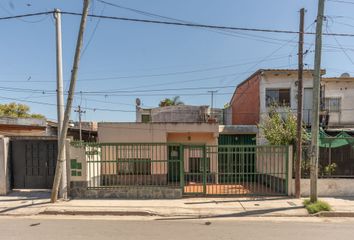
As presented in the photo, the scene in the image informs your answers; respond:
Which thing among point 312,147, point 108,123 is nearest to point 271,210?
point 312,147

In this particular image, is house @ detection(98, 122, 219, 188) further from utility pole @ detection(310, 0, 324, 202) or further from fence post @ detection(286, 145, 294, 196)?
utility pole @ detection(310, 0, 324, 202)

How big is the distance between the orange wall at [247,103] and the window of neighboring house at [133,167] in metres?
10.1

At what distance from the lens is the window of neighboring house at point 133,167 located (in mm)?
9973

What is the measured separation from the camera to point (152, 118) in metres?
25.6

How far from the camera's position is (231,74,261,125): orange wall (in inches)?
707

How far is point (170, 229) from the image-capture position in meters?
6.42

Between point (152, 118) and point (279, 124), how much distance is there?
51.9 feet

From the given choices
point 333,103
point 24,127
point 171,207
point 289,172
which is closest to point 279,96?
point 333,103

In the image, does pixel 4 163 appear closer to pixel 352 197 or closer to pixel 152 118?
pixel 352 197

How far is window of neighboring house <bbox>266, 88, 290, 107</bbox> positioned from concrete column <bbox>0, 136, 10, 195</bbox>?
14535mm

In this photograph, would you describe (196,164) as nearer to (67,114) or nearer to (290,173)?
(290,173)

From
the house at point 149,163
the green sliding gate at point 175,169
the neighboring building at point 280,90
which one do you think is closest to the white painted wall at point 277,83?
the neighboring building at point 280,90

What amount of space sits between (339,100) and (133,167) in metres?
15.5

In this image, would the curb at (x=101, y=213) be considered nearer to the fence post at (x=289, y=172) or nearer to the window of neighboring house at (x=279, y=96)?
the fence post at (x=289, y=172)
